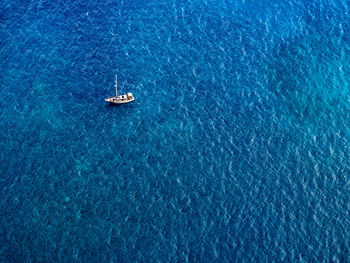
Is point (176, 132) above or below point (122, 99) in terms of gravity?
below

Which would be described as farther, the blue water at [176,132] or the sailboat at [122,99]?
the sailboat at [122,99]

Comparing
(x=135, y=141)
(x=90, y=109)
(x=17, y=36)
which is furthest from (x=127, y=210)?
(x=17, y=36)

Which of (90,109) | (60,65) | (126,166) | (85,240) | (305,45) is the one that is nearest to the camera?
(85,240)

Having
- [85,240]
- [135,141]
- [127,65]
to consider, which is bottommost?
[85,240]

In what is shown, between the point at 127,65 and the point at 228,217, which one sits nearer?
the point at 228,217

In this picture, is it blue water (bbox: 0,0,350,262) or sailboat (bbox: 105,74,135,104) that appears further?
sailboat (bbox: 105,74,135,104)

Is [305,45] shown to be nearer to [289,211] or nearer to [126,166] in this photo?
[289,211]

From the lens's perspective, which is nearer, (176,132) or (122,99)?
(176,132)

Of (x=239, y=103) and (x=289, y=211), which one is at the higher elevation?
(x=239, y=103)
